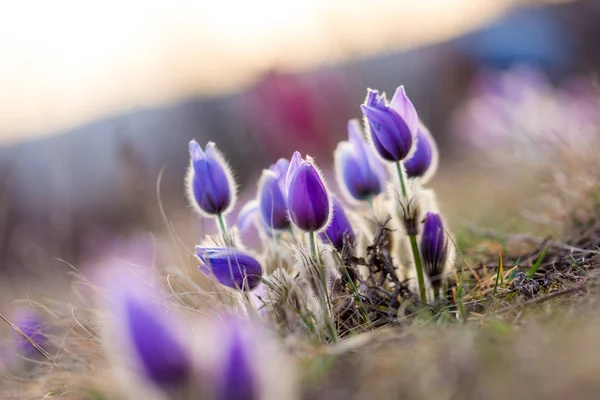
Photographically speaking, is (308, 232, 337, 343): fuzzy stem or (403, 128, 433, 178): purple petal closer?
(308, 232, 337, 343): fuzzy stem

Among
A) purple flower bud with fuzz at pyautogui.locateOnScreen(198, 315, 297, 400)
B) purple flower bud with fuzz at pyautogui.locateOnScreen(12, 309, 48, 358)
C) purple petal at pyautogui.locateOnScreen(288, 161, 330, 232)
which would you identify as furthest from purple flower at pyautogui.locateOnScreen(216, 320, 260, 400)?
purple flower bud with fuzz at pyautogui.locateOnScreen(12, 309, 48, 358)

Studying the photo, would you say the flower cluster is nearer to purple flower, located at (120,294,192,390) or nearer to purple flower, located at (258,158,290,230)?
purple flower, located at (258,158,290,230)

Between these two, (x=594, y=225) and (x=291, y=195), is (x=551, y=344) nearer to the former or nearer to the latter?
(x=291, y=195)

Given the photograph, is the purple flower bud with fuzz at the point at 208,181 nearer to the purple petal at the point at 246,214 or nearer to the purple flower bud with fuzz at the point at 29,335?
the purple petal at the point at 246,214

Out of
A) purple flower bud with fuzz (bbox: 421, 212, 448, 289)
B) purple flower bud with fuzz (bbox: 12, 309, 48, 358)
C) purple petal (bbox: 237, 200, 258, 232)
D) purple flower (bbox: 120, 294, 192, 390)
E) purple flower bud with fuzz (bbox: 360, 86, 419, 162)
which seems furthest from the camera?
purple flower bud with fuzz (bbox: 12, 309, 48, 358)

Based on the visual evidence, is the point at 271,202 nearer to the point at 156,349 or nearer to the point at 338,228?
the point at 338,228

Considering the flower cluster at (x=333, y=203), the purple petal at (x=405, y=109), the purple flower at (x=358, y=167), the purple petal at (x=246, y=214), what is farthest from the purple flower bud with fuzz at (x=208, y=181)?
the purple petal at (x=405, y=109)

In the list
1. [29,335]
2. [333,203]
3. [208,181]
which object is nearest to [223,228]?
[208,181]
